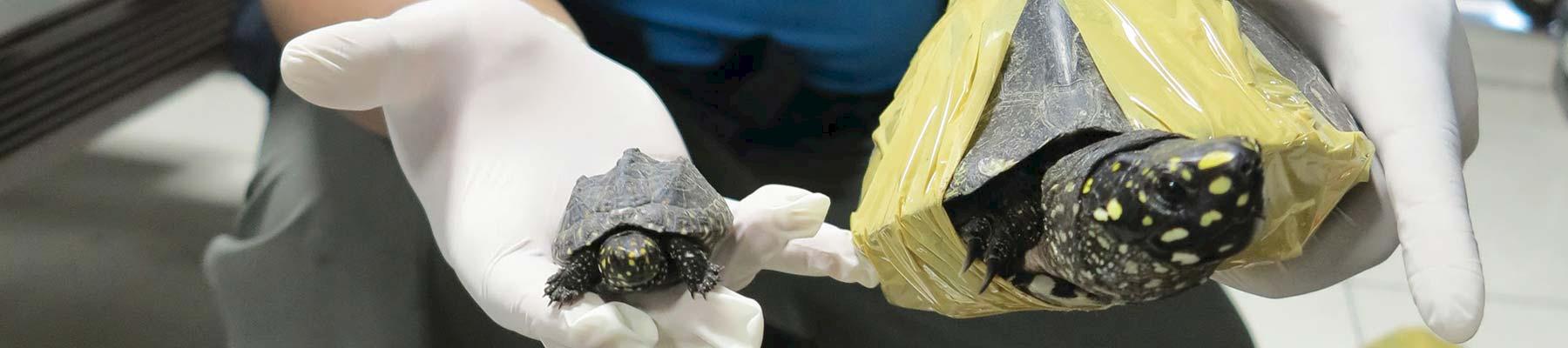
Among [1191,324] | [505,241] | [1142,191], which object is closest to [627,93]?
[505,241]

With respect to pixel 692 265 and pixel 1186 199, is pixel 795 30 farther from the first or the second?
pixel 1186 199

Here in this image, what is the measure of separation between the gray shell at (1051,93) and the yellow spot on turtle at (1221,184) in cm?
11

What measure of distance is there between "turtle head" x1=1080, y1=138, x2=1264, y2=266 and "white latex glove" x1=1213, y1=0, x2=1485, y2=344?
140mm

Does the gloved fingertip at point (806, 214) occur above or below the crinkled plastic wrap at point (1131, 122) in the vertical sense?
below

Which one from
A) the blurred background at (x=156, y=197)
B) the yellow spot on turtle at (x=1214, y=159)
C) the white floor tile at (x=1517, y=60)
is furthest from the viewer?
the white floor tile at (x=1517, y=60)

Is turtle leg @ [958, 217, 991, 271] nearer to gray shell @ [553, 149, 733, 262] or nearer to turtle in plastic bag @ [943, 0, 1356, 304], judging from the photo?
turtle in plastic bag @ [943, 0, 1356, 304]

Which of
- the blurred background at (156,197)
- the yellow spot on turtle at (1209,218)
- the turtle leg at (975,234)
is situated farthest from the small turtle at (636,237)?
the blurred background at (156,197)

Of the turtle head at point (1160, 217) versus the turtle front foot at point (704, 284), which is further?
the turtle front foot at point (704, 284)

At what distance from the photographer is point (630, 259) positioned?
40 cm

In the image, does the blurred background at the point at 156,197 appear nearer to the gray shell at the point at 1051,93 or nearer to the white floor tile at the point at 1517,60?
the white floor tile at the point at 1517,60

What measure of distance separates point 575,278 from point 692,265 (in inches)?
2.3

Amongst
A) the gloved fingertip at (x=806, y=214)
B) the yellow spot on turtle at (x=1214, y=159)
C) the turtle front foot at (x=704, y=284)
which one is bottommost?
the turtle front foot at (x=704, y=284)

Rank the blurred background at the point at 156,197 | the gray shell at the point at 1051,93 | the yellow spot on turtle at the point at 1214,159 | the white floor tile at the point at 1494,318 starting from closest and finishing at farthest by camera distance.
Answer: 1. the yellow spot on turtle at the point at 1214,159
2. the gray shell at the point at 1051,93
3. the blurred background at the point at 156,197
4. the white floor tile at the point at 1494,318

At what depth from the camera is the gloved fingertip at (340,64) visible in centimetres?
47
